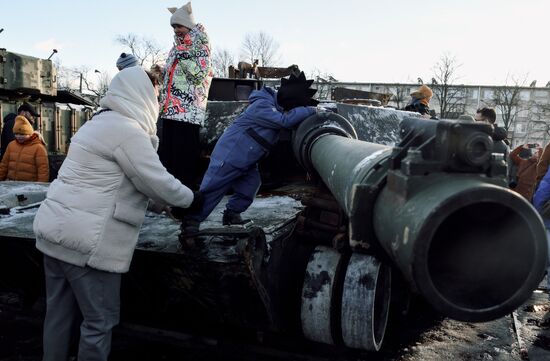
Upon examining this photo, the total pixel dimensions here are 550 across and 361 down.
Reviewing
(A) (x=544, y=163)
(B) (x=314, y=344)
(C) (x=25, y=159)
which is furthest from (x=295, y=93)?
(A) (x=544, y=163)

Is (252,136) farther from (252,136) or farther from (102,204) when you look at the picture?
(102,204)

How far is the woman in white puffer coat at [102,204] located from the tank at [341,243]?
0.48 meters

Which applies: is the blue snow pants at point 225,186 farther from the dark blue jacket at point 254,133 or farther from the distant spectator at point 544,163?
the distant spectator at point 544,163

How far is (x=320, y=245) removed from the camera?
3.45 meters

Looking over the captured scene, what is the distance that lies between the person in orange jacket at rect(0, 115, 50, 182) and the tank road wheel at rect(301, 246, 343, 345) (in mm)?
4023

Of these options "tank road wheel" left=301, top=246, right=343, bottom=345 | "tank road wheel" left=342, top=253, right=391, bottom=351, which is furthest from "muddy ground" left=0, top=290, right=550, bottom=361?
"tank road wheel" left=342, top=253, right=391, bottom=351

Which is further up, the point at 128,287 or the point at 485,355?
the point at 128,287

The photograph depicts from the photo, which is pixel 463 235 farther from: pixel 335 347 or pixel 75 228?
pixel 335 347

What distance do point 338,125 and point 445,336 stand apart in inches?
99.8

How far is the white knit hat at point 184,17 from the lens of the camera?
420cm

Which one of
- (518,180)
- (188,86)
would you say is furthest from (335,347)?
(518,180)

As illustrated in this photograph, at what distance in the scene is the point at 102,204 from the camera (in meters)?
2.69

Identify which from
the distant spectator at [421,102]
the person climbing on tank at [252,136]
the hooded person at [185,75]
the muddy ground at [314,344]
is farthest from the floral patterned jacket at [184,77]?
the distant spectator at [421,102]

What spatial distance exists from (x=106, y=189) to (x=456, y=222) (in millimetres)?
1843
